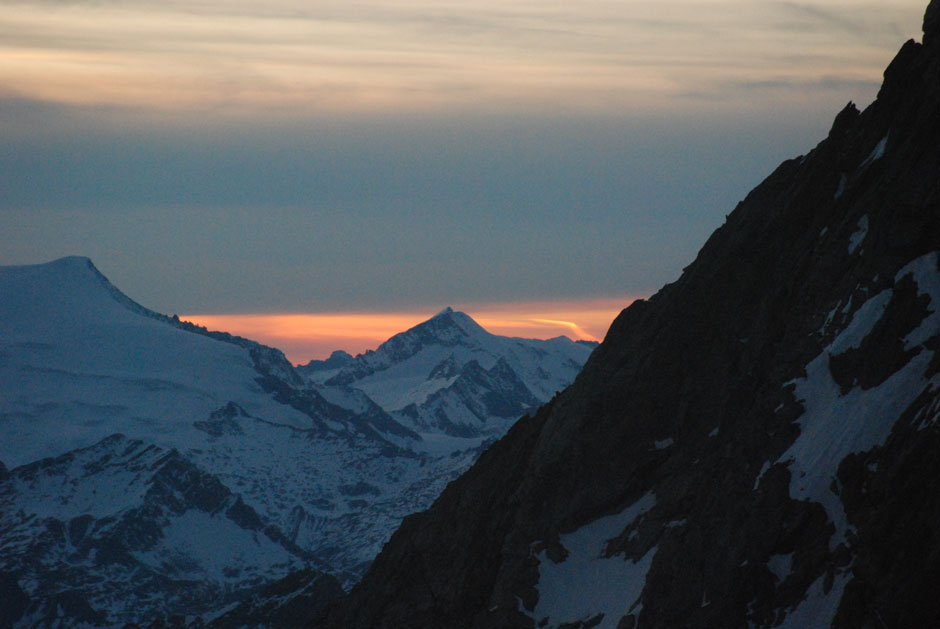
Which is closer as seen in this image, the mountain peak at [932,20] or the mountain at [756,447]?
the mountain at [756,447]

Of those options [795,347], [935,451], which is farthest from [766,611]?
[795,347]

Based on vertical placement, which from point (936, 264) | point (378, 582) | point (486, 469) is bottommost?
point (378, 582)

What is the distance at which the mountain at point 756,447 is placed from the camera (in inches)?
2549

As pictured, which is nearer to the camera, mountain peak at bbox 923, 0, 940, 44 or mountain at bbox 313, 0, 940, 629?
mountain at bbox 313, 0, 940, 629

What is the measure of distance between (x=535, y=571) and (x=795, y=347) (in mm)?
23172

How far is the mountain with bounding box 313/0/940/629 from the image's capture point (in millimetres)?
64750

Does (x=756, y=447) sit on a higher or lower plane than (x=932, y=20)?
lower

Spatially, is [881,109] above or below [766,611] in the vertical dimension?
above

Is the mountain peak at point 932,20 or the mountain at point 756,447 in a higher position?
the mountain peak at point 932,20

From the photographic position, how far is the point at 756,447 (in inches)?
3036

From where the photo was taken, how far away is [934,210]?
7225 cm

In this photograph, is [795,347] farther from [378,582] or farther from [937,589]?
[378,582]

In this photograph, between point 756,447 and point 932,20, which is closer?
point 756,447

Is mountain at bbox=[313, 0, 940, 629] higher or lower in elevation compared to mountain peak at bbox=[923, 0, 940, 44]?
lower
